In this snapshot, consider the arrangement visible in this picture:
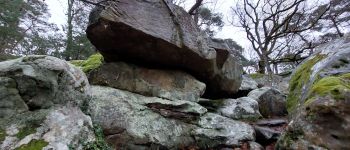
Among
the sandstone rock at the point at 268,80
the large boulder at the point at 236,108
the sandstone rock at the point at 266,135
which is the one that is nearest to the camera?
the sandstone rock at the point at 266,135

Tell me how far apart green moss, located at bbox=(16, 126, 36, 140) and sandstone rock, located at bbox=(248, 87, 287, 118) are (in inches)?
276

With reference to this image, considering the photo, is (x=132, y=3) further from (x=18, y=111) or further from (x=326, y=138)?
(x=326, y=138)

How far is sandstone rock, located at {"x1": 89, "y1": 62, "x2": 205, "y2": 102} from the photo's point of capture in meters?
7.46

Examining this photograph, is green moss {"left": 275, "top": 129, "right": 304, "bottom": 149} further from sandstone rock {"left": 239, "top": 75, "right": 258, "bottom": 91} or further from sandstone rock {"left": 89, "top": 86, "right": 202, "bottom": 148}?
sandstone rock {"left": 239, "top": 75, "right": 258, "bottom": 91}

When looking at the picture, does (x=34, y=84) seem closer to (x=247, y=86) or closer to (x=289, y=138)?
(x=289, y=138)

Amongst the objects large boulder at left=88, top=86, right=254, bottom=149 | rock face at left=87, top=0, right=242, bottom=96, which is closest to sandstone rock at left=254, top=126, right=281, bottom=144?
large boulder at left=88, top=86, right=254, bottom=149

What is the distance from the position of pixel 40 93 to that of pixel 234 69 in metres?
6.43

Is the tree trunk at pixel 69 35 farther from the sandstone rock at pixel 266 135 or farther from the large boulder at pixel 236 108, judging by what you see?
the sandstone rock at pixel 266 135

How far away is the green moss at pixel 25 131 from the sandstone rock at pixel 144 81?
2.87 m

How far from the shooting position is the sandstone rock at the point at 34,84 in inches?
188

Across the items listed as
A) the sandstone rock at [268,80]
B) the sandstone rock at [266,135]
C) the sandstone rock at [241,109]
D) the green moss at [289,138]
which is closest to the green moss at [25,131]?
the green moss at [289,138]

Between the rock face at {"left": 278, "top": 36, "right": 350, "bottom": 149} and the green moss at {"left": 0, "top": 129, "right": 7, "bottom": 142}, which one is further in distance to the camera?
the rock face at {"left": 278, "top": 36, "right": 350, "bottom": 149}

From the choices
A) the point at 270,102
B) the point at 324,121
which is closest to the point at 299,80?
the point at 270,102

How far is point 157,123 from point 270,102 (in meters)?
4.77
